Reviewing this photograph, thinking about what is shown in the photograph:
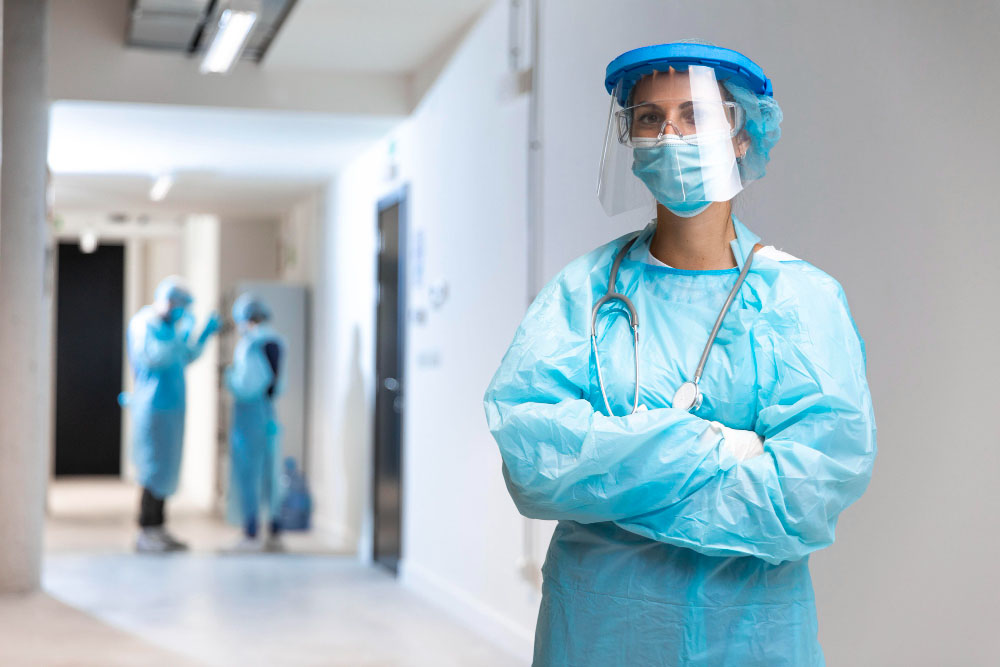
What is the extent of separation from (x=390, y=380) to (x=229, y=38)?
2.20 metres

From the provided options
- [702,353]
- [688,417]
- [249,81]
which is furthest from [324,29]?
[688,417]

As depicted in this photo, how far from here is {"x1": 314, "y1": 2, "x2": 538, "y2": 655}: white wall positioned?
3995 mm

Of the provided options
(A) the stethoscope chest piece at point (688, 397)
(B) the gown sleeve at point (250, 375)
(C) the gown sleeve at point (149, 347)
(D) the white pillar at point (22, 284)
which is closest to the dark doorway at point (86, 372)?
(C) the gown sleeve at point (149, 347)

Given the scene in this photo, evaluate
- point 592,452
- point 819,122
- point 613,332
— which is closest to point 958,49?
point 819,122

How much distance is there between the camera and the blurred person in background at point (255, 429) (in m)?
6.62


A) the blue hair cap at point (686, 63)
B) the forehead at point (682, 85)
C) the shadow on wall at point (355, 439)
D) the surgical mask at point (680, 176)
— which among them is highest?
the blue hair cap at point (686, 63)

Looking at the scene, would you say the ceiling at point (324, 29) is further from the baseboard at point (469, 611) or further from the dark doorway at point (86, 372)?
the dark doorway at point (86, 372)

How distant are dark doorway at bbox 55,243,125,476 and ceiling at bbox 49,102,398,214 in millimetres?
3426

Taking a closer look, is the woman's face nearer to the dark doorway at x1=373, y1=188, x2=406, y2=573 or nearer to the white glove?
the white glove

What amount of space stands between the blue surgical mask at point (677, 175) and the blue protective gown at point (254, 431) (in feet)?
17.7

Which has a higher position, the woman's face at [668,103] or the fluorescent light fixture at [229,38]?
the fluorescent light fixture at [229,38]

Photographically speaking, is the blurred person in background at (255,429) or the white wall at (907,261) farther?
the blurred person in background at (255,429)

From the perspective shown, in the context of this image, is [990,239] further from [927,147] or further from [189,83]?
[189,83]

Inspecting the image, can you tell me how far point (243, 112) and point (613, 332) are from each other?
429 centimetres
